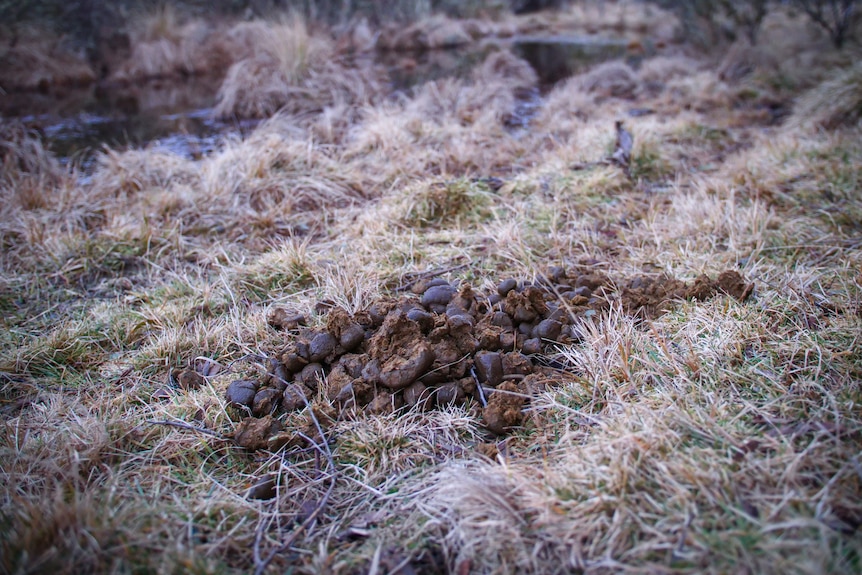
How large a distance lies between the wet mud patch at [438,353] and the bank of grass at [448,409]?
2.9 inches

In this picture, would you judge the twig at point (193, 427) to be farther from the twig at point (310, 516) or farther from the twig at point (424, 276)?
the twig at point (424, 276)

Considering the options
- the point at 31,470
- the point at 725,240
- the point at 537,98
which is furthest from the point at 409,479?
the point at 537,98

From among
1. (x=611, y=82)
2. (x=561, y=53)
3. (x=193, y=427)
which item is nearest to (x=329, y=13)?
(x=561, y=53)

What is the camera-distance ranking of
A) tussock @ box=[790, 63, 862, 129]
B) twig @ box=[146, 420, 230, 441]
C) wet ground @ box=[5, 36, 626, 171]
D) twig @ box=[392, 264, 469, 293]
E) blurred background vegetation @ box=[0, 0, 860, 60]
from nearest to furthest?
twig @ box=[146, 420, 230, 441] → twig @ box=[392, 264, 469, 293] → tussock @ box=[790, 63, 862, 129] → wet ground @ box=[5, 36, 626, 171] → blurred background vegetation @ box=[0, 0, 860, 60]

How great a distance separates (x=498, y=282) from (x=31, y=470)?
1.94 meters

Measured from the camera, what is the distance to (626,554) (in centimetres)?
124

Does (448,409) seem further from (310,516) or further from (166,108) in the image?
(166,108)

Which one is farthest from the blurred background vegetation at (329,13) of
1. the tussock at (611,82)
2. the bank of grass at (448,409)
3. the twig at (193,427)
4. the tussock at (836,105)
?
the twig at (193,427)

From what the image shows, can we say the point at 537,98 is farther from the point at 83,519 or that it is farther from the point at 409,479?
the point at 83,519

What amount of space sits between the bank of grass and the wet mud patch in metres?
0.07

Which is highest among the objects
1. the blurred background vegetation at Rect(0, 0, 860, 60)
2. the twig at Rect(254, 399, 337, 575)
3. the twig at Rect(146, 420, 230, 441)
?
the blurred background vegetation at Rect(0, 0, 860, 60)

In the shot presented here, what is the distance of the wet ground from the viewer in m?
5.75

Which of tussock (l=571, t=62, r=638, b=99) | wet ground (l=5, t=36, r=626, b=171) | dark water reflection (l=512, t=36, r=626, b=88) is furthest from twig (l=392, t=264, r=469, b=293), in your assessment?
dark water reflection (l=512, t=36, r=626, b=88)

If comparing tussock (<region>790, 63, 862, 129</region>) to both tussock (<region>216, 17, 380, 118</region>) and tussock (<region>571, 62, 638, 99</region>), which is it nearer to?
tussock (<region>571, 62, 638, 99</region>)
